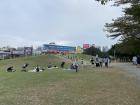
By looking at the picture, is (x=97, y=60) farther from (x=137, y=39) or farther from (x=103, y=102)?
(x=103, y=102)

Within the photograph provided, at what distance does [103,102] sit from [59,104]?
1.96 m

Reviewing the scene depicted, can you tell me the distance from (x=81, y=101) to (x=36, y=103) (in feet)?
6.16

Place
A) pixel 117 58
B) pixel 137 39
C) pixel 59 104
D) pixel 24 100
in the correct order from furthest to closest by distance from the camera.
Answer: pixel 117 58, pixel 137 39, pixel 24 100, pixel 59 104

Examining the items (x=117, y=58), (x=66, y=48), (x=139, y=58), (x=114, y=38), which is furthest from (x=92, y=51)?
(x=114, y=38)

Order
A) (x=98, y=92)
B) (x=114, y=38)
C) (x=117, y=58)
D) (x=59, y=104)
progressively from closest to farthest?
1. (x=59, y=104)
2. (x=98, y=92)
3. (x=114, y=38)
4. (x=117, y=58)

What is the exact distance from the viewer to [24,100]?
63.6ft

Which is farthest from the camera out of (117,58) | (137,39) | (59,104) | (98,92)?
(117,58)

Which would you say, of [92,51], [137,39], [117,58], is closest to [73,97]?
[137,39]

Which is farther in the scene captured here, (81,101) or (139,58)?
(139,58)

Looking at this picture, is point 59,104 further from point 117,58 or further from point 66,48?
point 66,48

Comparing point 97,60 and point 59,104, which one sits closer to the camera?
point 59,104

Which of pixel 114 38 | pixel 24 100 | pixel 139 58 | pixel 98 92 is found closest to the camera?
pixel 24 100

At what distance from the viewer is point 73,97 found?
2036 centimetres

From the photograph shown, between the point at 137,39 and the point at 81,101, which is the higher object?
the point at 137,39
